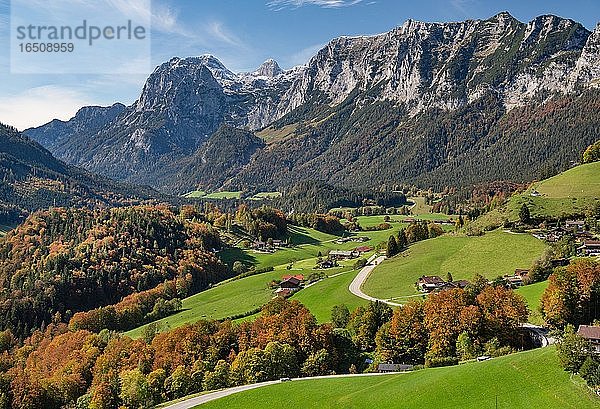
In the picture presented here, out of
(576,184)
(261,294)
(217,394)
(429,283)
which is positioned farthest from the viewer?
(576,184)

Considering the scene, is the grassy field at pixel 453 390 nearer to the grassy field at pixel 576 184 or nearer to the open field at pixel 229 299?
the open field at pixel 229 299

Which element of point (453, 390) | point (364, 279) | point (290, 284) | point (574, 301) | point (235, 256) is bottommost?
point (235, 256)

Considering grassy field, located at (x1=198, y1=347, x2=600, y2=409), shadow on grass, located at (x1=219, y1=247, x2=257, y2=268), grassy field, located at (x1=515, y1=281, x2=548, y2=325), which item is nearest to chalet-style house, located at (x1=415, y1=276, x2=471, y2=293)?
grassy field, located at (x1=515, y1=281, x2=548, y2=325)

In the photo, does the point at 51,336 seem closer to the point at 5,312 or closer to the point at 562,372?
the point at 5,312

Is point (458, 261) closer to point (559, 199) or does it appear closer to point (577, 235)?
point (577, 235)

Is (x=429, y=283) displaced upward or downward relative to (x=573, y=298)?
downward

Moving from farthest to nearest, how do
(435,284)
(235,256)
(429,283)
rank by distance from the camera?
(235,256) < (429,283) < (435,284)

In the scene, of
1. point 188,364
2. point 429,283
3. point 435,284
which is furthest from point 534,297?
point 188,364

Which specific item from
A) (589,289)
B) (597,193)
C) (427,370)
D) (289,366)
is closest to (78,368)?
(289,366)
